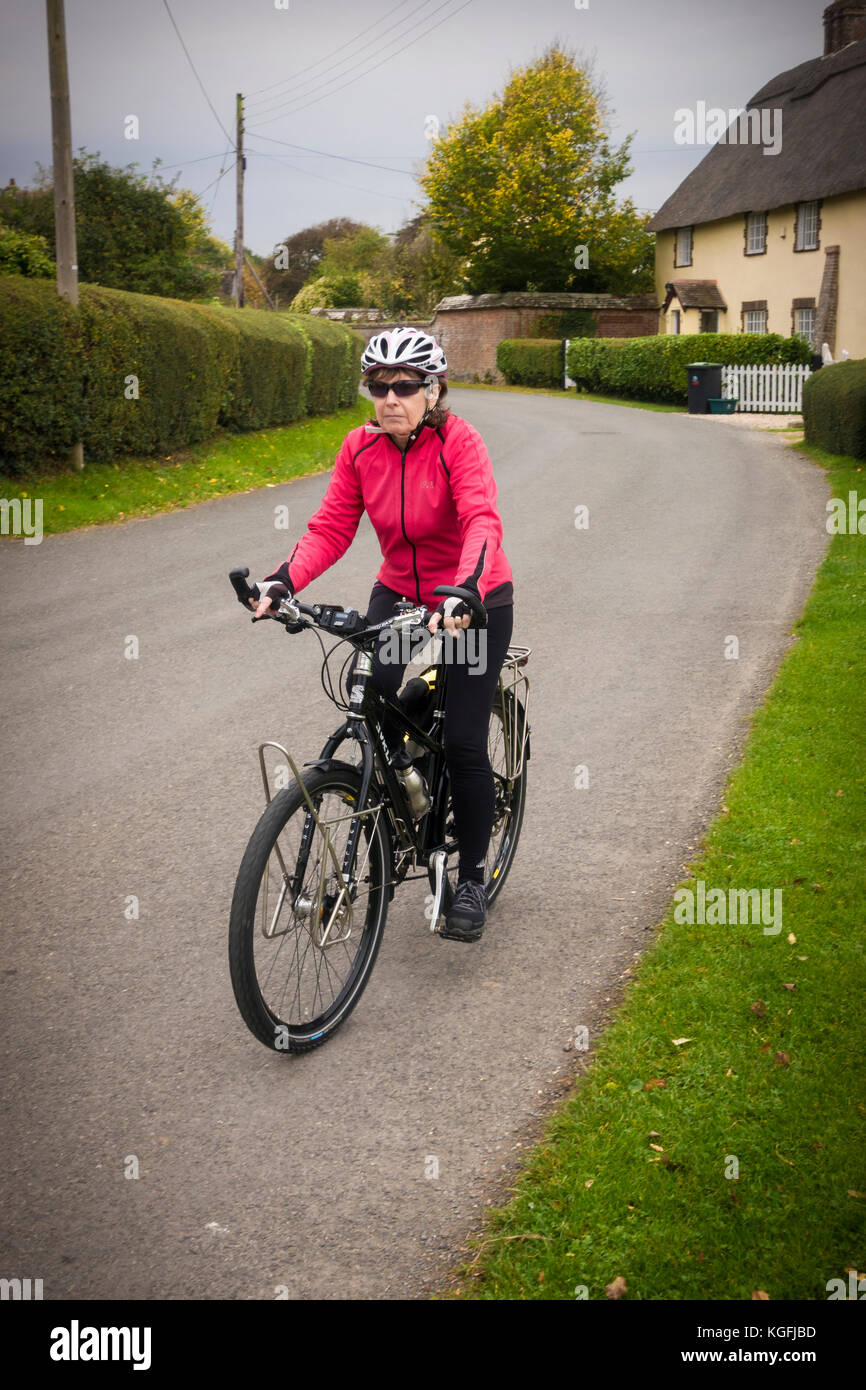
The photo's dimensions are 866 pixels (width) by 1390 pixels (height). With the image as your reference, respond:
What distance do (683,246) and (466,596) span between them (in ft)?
155

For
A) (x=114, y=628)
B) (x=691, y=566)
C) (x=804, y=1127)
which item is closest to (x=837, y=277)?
(x=691, y=566)

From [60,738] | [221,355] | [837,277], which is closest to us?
[60,738]

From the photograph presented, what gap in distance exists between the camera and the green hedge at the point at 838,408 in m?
17.1

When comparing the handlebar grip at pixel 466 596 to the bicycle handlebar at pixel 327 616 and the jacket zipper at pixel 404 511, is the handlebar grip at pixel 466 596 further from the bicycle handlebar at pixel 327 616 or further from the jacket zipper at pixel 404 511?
the jacket zipper at pixel 404 511

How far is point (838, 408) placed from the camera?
707 inches

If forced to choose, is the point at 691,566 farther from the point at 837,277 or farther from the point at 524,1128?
the point at 837,277

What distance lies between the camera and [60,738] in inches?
269

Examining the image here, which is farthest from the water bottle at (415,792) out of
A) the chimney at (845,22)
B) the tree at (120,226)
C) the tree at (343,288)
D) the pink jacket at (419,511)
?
the tree at (343,288)

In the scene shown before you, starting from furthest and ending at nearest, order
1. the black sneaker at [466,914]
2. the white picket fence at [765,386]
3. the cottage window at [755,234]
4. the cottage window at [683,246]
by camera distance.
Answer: the cottage window at [683,246]
the cottage window at [755,234]
the white picket fence at [765,386]
the black sneaker at [466,914]

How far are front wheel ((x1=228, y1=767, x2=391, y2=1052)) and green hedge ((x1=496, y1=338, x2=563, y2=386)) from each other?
40.1 m

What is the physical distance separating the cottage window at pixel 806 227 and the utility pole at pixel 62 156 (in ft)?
97.0

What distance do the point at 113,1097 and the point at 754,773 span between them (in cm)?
382

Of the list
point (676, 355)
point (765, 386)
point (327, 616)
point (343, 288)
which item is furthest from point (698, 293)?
point (327, 616)
